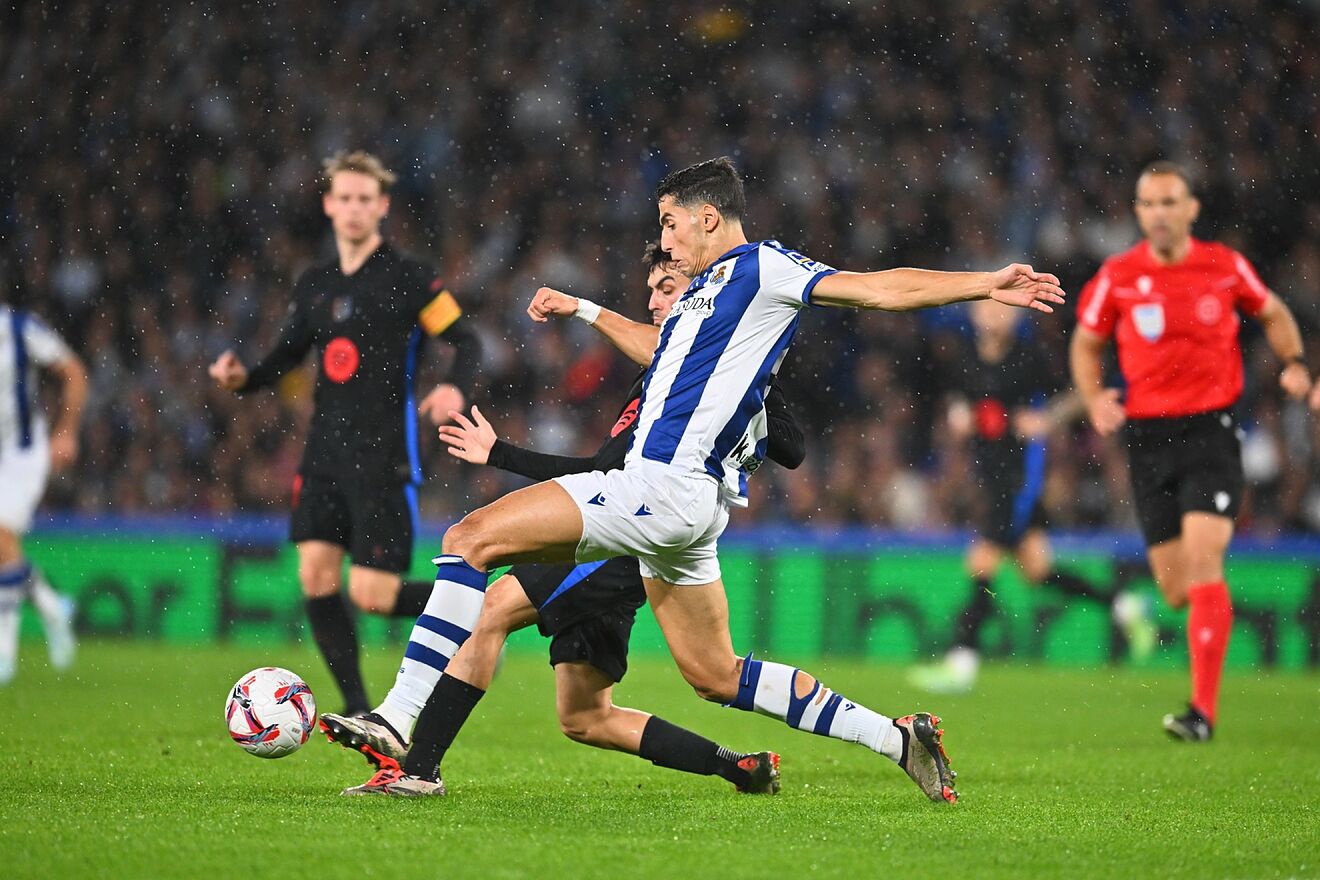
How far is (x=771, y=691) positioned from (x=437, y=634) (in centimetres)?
109

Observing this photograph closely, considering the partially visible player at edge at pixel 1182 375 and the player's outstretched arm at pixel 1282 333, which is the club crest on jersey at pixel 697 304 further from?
the player's outstretched arm at pixel 1282 333

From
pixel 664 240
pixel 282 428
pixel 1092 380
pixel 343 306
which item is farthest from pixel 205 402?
pixel 664 240

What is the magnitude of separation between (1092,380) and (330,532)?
385 cm

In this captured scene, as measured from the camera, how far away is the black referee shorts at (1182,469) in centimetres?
770

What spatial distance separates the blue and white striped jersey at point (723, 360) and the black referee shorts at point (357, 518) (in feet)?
8.41

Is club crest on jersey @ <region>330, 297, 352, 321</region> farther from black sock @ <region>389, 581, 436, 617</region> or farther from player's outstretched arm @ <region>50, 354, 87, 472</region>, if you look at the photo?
player's outstretched arm @ <region>50, 354, 87, 472</region>

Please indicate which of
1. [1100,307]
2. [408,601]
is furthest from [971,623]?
[408,601]

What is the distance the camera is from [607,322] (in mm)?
5695

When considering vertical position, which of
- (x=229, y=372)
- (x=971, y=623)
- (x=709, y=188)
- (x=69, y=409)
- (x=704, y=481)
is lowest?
(x=971, y=623)

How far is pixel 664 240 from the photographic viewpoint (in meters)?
5.18

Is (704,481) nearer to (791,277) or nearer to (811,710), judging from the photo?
(791,277)

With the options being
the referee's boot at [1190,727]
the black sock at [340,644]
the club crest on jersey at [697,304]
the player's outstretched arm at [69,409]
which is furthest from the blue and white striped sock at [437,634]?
the player's outstretched arm at [69,409]

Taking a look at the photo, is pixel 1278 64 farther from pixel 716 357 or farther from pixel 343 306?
pixel 716 357

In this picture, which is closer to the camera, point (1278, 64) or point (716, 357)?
point (716, 357)
